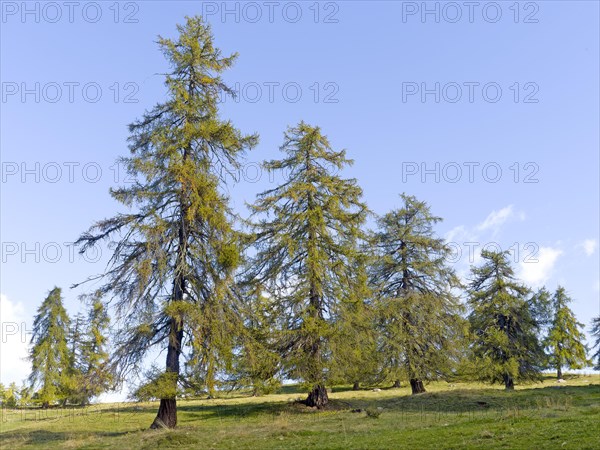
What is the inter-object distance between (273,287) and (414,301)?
11.8 metres

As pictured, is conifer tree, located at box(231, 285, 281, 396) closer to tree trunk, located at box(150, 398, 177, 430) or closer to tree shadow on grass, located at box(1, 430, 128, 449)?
tree trunk, located at box(150, 398, 177, 430)

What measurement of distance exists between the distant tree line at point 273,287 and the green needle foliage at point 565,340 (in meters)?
19.5

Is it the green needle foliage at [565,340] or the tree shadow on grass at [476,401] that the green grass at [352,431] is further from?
the green needle foliage at [565,340]

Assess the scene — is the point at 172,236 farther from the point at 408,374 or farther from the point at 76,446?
the point at 408,374

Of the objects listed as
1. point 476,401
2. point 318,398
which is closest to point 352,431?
point 318,398

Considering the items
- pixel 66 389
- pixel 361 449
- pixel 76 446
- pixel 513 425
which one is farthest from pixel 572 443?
pixel 66 389

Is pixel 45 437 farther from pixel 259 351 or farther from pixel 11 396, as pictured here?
pixel 11 396

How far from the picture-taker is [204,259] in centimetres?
2153

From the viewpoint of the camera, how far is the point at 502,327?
4094 cm

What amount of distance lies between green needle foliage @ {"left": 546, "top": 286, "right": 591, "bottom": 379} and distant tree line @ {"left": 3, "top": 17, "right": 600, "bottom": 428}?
19.5 m

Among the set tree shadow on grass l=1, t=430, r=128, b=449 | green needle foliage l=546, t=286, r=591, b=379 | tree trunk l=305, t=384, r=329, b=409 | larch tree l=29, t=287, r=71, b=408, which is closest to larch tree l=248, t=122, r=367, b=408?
tree trunk l=305, t=384, r=329, b=409

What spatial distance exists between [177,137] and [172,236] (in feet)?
14.4

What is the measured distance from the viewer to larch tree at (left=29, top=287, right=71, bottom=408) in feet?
155

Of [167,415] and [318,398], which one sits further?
[318,398]
